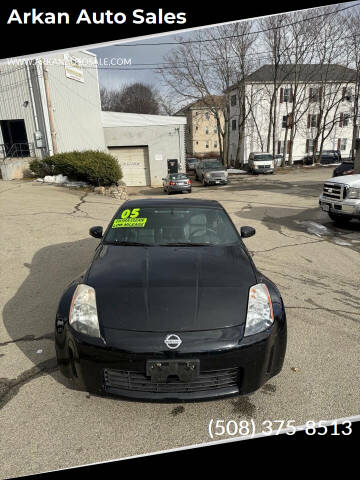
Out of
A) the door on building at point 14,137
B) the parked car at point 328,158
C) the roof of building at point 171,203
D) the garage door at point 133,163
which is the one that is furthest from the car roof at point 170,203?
the parked car at point 328,158

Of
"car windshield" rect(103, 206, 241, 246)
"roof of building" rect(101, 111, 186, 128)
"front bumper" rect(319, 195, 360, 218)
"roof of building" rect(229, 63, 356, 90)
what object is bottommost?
"front bumper" rect(319, 195, 360, 218)

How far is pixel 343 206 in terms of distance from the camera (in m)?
8.09

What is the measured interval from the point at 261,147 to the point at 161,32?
1485 inches

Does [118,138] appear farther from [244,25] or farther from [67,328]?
[67,328]

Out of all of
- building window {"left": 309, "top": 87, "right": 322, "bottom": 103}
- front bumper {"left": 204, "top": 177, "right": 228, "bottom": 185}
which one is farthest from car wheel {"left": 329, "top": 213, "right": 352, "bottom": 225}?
building window {"left": 309, "top": 87, "right": 322, "bottom": 103}

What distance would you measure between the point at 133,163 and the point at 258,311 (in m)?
24.8

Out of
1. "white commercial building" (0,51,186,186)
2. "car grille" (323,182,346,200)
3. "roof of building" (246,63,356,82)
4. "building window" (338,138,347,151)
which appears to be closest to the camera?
"car grille" (323,182,346,200)

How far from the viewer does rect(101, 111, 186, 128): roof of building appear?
→ 25281 millimetres

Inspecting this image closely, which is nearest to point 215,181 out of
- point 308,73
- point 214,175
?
point 214,175

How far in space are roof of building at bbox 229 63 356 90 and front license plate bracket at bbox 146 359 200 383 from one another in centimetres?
3919

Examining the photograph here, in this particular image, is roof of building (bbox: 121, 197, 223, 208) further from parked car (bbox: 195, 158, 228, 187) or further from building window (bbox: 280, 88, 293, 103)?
building window (bbox: 280, 88, 293, 103)

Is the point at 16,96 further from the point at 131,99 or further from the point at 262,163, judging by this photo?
the point at 131,99

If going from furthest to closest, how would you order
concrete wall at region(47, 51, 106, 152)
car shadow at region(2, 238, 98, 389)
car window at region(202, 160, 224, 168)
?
1. car window at region(202, 160, 224, 168)
2. concrete wall at region(47, 51, 106, 152)
3. car shadow at region(2, 238, 98, 389)

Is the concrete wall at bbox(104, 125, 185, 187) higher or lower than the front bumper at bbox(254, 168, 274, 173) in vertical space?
higher
